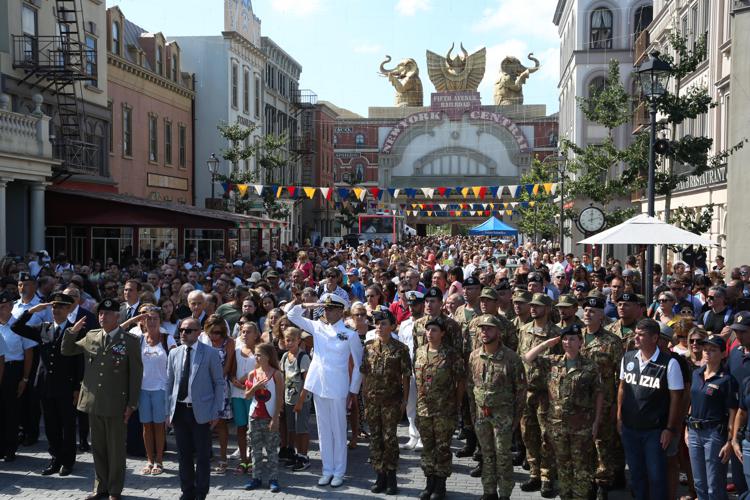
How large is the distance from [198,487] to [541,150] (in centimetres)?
7759

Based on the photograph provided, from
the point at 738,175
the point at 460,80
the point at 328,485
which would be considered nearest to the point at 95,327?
the point at 328,485

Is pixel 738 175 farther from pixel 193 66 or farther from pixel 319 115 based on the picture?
pixel 319 115

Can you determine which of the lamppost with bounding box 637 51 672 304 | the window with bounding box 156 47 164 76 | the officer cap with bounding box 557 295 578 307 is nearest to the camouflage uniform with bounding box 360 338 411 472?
the officer cap with bounding box 557 295 578 307

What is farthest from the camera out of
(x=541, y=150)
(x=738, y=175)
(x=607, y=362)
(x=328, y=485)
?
(x=541, y=150)

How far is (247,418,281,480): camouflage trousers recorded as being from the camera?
7805 millimetres

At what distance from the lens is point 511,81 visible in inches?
3748

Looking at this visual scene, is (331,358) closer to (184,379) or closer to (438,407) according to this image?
(438,407)

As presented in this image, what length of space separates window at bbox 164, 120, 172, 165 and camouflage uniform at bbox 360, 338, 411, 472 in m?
31.3

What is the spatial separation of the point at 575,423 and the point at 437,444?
1349 mm

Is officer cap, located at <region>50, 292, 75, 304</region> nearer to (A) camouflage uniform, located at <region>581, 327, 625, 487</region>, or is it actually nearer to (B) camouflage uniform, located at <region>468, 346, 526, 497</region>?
(B) camouflage uniform, located at <region>468, 346, 526, 497</region>

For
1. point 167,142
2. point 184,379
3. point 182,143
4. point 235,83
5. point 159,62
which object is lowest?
point 184,379

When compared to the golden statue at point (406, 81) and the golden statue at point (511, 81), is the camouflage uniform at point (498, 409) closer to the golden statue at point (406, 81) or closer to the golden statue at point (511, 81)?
the golden statue at point (511, 81)

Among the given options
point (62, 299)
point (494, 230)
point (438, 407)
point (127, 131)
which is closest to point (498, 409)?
point (438, 407)

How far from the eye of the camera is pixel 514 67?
3762 inches
